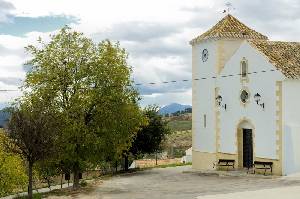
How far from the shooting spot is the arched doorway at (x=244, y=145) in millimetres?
31212

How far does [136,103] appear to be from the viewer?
27781 millimetres

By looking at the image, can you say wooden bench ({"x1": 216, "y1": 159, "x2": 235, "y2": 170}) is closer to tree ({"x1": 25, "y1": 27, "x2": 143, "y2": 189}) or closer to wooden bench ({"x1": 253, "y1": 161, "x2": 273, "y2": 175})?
wooden bench ({"x1": 253, "y1": 161, "x2": 273, "y2": 175})

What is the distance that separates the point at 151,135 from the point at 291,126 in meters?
11.8

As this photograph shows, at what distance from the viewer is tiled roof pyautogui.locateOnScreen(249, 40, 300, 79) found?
93.7 ft

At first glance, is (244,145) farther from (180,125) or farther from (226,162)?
(180,125)

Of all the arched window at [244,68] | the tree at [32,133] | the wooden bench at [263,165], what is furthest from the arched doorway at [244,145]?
the tree at [32,133]

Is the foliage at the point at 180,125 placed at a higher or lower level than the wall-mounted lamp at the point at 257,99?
higher

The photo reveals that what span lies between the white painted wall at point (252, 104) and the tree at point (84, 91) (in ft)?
25.5

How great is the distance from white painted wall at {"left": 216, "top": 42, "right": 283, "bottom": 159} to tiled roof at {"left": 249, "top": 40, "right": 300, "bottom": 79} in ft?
1.17

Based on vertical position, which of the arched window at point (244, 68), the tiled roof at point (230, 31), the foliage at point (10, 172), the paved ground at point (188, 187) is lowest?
the paved ground at point (188, 187)

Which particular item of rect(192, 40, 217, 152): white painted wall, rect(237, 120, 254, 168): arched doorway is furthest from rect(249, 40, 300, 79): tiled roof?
rect(237, 120, 254, 168): arched doorway

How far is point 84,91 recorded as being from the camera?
84.5ft

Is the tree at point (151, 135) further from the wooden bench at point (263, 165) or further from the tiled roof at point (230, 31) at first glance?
the wooden bench at point (263, 165)

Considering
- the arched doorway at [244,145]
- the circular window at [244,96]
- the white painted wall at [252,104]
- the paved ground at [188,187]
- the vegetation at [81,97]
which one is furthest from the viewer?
the arched doorway at [244,145]
